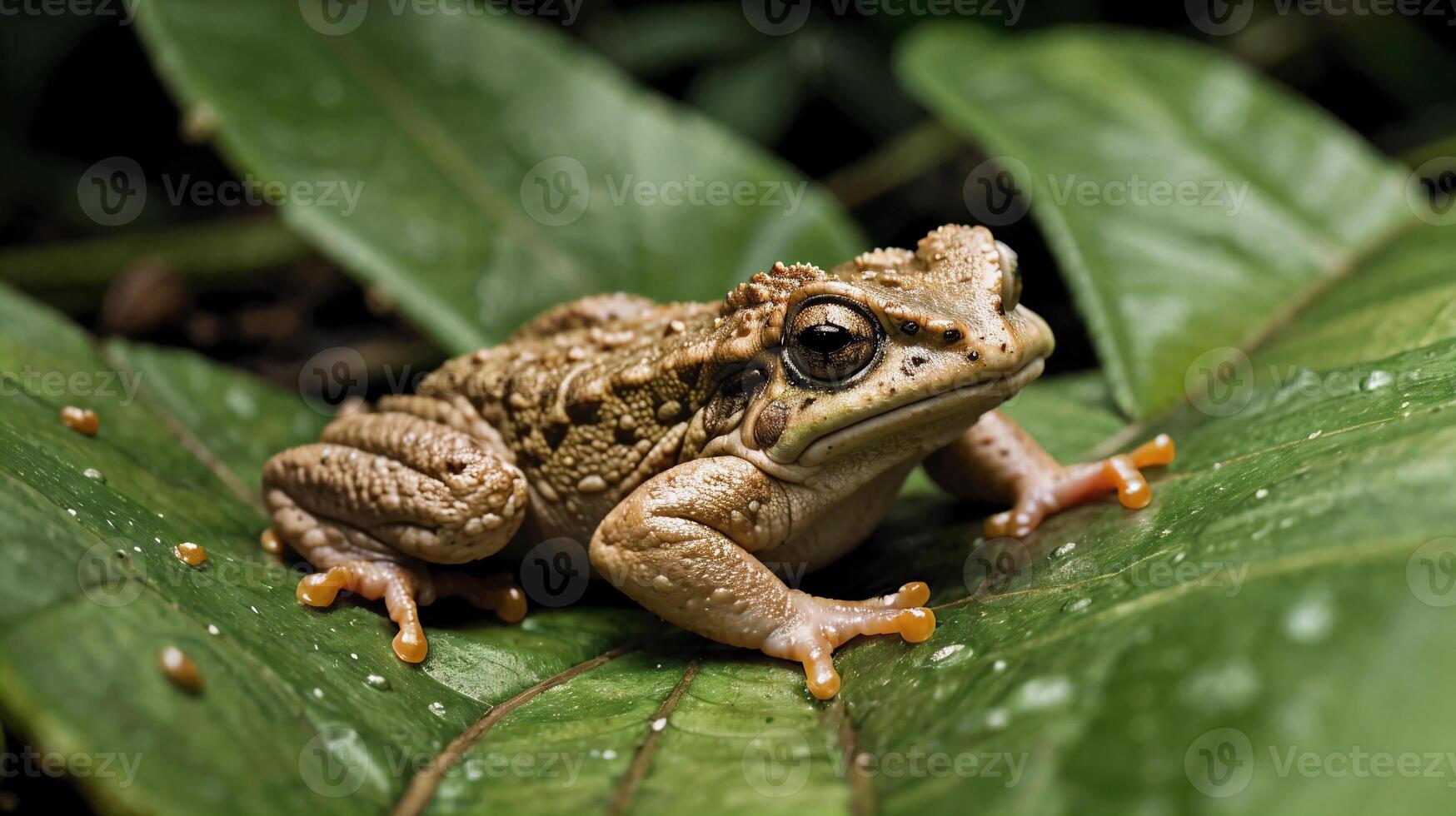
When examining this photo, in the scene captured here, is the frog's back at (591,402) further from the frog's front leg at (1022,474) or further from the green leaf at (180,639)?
the frog's front leg at (1022,474)

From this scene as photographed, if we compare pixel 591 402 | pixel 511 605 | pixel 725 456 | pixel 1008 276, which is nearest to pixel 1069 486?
pixel 1008 276

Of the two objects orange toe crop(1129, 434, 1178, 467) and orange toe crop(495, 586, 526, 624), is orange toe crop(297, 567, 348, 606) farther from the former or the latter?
orange toe crop(1129, 434, 1178, 467)

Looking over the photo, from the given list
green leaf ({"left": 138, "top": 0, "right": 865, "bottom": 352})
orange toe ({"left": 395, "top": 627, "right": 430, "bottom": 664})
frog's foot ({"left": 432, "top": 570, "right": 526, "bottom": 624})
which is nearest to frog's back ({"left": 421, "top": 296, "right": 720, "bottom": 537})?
frog's foot ({"left": 432, "top": 570, "right": 526, "bottom": 624})

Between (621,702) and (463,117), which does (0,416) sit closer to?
(621,702)

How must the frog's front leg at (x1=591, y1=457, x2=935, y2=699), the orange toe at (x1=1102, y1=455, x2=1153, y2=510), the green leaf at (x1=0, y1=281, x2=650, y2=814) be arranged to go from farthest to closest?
1. the orange toe at (x1=1102, y1=455, x2=1153, y2=510)
2. the frog's front leg at (x1=591, y1=457, x2=935, y2=699)
3. the green leaf at (x1=0, y1=281, x2=650, y2=814)

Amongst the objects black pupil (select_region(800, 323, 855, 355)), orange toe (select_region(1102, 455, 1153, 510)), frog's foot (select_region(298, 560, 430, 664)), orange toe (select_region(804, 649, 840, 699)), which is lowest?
frog's foot (select_region(298, 560, 430, 664))

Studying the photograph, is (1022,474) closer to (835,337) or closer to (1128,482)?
(1128,482)

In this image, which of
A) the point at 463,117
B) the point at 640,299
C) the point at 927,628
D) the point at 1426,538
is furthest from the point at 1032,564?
the point at 463,117
